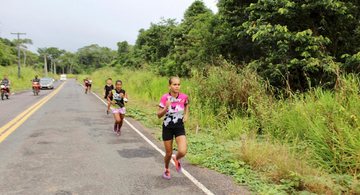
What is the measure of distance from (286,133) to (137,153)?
368 centimetres

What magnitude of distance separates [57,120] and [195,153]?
648 cm

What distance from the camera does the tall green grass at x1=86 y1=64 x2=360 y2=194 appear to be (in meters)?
4.18

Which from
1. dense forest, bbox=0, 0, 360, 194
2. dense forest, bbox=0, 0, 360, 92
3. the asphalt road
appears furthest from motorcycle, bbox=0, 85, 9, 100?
dense forest, bbox=0, 0, 360, 92

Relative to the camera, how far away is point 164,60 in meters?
25.5

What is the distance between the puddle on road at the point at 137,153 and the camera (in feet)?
18.7

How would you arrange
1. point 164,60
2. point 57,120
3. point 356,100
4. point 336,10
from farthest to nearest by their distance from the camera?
point 164,60 < point 57,120 < point 336,10 < point 356,100

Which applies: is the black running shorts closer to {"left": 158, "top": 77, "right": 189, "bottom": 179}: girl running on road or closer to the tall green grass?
{"left": 158, "top": 77, "right": 189, "bottom": 179}: girl running on road

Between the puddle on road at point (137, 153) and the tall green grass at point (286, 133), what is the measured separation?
3.28 ft

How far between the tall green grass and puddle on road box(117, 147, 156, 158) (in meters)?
1.00

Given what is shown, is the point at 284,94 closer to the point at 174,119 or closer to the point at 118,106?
the point at 118,106

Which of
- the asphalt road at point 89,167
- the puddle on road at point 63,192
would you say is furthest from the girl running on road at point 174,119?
the puddle on road at point 63,192

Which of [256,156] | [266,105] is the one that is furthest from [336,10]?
[256,156]

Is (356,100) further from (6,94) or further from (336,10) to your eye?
(6,94)

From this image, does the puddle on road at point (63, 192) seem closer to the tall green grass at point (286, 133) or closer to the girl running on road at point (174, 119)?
the girl running on road at point (174, 119)
